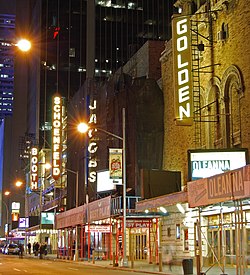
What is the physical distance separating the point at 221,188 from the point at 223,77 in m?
12.5

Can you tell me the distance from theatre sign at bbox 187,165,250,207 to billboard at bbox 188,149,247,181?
5463 millimetres

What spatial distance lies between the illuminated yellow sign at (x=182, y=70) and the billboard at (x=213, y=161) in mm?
2918

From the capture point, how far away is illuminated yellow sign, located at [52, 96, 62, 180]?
220ft

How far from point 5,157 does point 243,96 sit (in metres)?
115

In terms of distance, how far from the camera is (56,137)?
224 ft

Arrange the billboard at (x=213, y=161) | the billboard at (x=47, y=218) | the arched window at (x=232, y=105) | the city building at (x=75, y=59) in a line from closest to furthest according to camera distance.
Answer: the billboard at (x=213, y=161)
the arched window at (x=232, y=105)
the city building at (x=75, y=59)
the billboard at (x=47, y=218)

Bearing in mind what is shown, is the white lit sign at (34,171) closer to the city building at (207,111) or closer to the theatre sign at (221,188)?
the city building at (207,111)

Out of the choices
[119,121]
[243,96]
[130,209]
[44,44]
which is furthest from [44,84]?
[243,96]

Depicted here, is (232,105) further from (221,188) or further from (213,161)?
(221,188)

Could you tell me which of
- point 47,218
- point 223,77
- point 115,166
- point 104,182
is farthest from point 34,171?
point 223,77

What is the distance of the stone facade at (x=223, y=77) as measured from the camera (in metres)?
30.0

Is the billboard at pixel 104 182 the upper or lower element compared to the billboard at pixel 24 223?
upper

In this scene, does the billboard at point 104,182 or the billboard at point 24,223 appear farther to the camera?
the billboard at point 24,223

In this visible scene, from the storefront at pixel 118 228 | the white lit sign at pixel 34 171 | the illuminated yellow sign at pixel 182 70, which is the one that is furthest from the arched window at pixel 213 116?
the white lit sign at pixel 34 171
